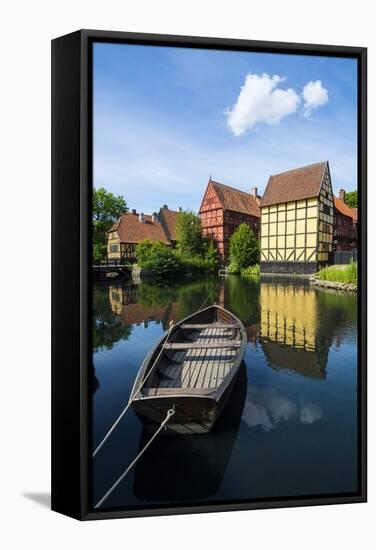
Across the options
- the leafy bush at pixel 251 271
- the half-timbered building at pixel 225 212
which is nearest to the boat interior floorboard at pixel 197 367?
the leafy bush at pixel 251 271

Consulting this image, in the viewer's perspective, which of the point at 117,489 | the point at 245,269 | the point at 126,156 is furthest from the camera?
the point at 245,269

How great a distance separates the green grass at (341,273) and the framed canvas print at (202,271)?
17mm

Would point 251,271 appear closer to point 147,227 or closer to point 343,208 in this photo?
point 343,208

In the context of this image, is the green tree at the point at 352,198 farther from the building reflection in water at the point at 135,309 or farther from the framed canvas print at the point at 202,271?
the building reflection in water at the point at 135,309

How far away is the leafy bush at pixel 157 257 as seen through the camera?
10.6 feet

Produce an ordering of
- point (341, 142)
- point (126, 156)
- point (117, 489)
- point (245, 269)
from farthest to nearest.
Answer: point (245, 269) < point (341, 142) < point (126, 156) < point (117, 489)

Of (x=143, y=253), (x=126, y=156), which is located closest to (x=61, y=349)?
(x=143, y=253)

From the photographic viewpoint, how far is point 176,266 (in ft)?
11.1

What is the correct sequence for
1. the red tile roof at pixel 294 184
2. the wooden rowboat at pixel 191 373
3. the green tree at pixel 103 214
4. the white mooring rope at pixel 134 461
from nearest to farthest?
the white mooring rope at pixel 134 461 < the green tree at pixel 103 214 < the wooden rowboat at pixel 191 373 < the red tile roof at pixel 294 184

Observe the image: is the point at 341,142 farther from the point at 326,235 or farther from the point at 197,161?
the point at 197,161

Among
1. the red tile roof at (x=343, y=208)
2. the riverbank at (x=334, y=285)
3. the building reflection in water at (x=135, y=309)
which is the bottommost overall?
the building reflection in water at (x=135, y=309)

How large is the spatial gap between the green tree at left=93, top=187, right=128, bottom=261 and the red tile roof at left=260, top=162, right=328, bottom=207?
3.54 feet

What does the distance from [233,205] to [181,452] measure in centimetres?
170

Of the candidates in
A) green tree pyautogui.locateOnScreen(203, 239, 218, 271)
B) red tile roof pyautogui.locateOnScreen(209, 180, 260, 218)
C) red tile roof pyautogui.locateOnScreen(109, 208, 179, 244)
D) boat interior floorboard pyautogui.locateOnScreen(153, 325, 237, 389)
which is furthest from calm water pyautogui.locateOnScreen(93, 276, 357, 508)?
red tile roof pyautogui.locateOnScreen(209, 180, 260, 218)
